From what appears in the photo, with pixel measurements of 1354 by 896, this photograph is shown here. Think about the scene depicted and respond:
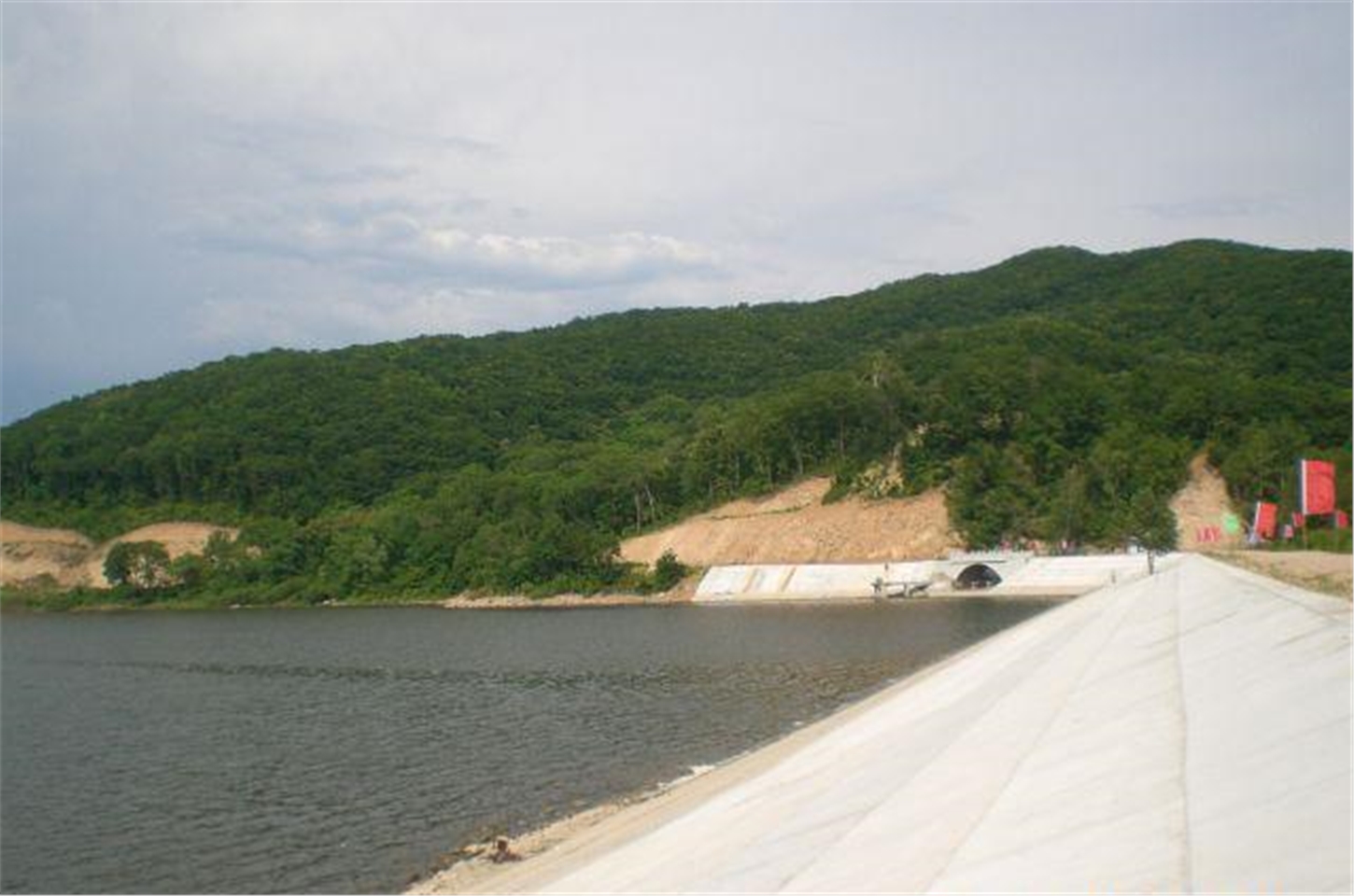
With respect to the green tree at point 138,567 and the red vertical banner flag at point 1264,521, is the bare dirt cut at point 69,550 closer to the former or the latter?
the green tree at point 138,567

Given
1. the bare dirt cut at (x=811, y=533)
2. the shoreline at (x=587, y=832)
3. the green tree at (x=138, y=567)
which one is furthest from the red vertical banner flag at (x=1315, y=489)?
the green tree at (x=138, y=567)

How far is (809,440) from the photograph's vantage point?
121 meters

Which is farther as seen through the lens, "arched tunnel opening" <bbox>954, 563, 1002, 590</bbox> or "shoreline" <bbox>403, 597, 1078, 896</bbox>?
"arched tunnel opening" <bbox>954, 563, 1002, 590</bbox>

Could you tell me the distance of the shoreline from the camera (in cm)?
2041

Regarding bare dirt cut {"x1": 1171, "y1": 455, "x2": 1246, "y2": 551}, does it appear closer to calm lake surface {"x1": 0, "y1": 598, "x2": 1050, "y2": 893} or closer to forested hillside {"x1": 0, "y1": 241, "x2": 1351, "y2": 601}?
forested hillside {"x1": 0, "y1": 241, "x2": 1351, "y2": 601}

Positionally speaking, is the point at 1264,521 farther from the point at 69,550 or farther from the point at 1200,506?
the point at 69,550

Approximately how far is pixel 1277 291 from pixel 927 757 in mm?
144398

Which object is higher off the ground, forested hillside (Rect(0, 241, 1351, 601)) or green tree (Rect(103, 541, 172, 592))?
forested hillside (Rect(0, 241, 1351, 601))

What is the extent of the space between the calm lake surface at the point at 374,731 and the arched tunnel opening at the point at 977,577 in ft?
31.1

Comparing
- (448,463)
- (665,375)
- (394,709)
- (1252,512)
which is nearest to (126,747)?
(394,709)

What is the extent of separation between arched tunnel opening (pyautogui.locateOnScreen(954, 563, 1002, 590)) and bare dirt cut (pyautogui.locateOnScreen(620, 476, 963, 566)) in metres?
7.41

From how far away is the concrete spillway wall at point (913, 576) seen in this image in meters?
78.6

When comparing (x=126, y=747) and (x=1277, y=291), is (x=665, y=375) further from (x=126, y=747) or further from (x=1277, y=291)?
(x=126, y=747)

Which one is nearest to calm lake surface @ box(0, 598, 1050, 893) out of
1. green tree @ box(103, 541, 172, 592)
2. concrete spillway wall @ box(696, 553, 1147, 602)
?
concrete spillway wall @ box(696, 553, 1147, 602)
